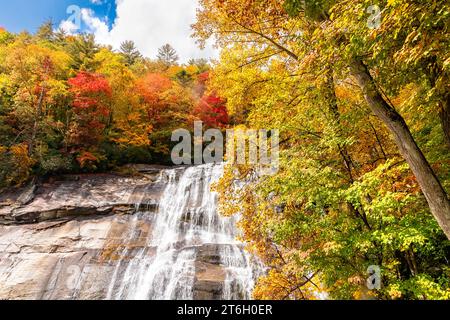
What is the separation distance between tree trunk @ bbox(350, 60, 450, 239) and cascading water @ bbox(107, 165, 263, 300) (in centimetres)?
715

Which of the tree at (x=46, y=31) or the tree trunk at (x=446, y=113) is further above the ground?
the tree at (x=46, y=31)

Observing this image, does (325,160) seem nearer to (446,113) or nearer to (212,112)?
(446,113)

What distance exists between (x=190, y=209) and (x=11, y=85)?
14264 millimetres

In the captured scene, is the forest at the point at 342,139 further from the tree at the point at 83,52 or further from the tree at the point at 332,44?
the tree at the point at 83,52

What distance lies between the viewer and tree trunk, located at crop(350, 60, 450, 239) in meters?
Result: 4.00

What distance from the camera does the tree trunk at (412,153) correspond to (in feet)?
13.1

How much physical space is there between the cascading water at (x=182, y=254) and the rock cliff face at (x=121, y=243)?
0.12 feet

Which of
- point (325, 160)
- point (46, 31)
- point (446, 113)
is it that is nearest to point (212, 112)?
point (325, 160)

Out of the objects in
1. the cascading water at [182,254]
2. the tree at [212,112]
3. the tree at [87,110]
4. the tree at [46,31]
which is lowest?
the cascading water at [182,254]

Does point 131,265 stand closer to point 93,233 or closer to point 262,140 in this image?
point 93,233

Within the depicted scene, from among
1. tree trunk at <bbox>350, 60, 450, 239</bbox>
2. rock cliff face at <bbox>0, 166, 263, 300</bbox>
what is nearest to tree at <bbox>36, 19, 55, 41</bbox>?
rock cliff face at <bbox>0, 166, 263, 300</bbox>

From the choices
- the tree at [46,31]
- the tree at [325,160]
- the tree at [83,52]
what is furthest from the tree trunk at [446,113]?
the tree at [46,31]

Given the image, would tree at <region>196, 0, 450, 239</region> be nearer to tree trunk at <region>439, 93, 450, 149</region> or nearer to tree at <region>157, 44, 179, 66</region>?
tree trunk at <region>439, 93, 450, 149</region>

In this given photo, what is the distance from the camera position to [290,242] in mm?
6812
